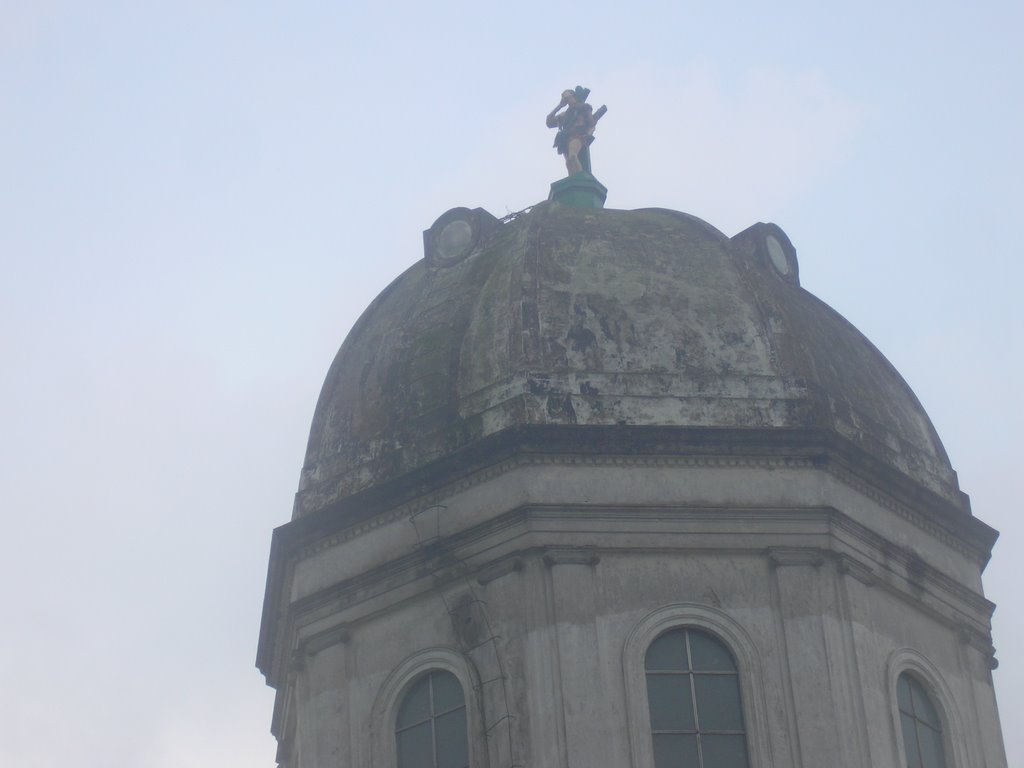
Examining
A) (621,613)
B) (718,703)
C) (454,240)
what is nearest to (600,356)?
(621,613)

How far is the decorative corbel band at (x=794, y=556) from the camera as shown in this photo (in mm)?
29297

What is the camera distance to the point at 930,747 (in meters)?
30.0

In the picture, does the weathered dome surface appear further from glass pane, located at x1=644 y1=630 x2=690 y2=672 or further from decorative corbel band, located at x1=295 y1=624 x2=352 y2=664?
glass pane, located at x1=644 y1=630 x2=690 y2=672

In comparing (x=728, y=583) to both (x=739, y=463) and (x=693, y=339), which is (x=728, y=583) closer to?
(x=739, y=463)

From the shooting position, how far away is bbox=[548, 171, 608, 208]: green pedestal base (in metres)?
35.6

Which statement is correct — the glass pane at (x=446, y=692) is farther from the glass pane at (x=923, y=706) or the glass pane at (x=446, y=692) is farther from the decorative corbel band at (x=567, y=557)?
the glass pane at (x=923, y=706)

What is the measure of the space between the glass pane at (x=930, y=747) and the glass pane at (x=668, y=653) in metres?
3.26

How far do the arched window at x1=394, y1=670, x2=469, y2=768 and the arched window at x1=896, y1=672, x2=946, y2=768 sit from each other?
5.32 metres

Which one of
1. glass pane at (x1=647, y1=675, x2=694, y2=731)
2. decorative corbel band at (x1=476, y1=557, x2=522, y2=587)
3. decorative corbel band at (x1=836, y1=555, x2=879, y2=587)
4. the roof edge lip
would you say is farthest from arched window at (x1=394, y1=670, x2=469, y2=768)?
decorative corbel band at (x1=836, y1=555, x2=879, y2=587)

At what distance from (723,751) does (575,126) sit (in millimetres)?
11468

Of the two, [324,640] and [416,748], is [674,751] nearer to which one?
[416,748]

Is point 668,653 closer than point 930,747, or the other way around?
point 668,653

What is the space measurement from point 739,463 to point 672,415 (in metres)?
1.03

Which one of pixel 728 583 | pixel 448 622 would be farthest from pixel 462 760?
pixel 728 583
